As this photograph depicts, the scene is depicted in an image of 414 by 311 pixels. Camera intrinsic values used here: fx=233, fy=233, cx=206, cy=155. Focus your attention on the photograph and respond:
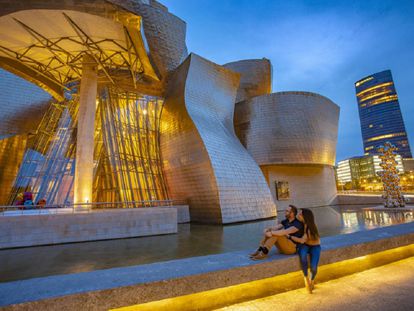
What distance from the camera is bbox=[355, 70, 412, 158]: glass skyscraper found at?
107 metres

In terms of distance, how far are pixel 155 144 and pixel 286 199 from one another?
15.6m

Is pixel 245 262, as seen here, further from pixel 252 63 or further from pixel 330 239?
pixel 252 63

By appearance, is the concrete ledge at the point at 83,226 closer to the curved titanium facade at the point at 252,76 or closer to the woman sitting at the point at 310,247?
the woman sitting at the point at 310,247

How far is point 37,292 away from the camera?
95.2 inches

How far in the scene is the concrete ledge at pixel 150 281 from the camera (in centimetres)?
236

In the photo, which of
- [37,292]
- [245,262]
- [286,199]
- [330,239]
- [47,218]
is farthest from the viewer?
[286,199]

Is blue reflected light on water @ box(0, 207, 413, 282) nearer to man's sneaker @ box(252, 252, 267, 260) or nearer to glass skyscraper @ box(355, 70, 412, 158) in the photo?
man's sneaker @ box(252, 252, 267, 260)

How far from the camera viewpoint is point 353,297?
3025mm

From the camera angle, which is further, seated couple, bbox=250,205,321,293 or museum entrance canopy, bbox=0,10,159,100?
museum entrance canopy, bbox=0,10,159,100

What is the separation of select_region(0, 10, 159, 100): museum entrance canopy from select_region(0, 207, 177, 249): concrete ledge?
8929 mm

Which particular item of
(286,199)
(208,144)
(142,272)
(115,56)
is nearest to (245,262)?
(142,272)

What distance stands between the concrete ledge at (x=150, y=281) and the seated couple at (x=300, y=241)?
0.51 ft

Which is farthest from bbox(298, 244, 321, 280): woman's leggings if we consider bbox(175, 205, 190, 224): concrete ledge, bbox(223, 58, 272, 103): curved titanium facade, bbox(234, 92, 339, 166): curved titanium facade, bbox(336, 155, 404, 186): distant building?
bbox(336, 155, 404, 186): distant building

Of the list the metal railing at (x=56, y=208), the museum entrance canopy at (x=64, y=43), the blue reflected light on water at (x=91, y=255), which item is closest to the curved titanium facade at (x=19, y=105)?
the museum entrance canopy at (x=64, y=43)
